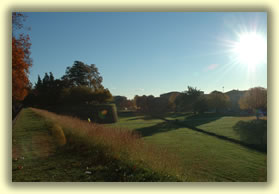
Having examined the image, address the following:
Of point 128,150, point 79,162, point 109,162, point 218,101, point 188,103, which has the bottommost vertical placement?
point 79,162

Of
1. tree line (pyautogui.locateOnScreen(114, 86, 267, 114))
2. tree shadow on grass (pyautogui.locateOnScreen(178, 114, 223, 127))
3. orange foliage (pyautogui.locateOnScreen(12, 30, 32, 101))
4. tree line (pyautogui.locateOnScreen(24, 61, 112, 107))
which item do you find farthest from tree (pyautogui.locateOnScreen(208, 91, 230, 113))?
orange foliage (pyautogui.locateOnScreen(12, 30, 32, 101))

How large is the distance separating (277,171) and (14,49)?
950 centimetres

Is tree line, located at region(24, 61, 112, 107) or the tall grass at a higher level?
tree line, located at region(24, 61, 112, 107)

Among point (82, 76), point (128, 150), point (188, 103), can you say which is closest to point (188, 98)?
point (188, 103)

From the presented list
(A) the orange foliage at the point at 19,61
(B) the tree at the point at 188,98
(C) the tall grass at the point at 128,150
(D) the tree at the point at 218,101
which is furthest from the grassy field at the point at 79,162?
(B) the tree at the point at 188,98

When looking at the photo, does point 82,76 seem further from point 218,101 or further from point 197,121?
point 218,101

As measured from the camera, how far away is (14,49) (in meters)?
6.52

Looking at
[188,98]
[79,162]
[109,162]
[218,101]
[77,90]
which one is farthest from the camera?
[188,98]

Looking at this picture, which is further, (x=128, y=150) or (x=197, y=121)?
(x=197, y=121)

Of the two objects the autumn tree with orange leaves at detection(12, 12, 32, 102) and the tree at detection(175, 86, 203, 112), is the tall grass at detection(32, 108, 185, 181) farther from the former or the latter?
the tree at detection(175, 86, 203, 112)

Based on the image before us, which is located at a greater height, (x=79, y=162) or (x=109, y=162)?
(x=109, y=162)

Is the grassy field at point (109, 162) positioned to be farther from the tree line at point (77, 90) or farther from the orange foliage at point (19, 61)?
the tree line at point (77, 90)

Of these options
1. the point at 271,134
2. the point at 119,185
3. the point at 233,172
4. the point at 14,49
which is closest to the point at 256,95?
the point at 233,172

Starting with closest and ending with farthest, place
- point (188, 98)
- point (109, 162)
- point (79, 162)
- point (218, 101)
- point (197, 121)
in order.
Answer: point (109, 162), point (79, 162), point (197, 121), point (218, 101), point (188, 98)
